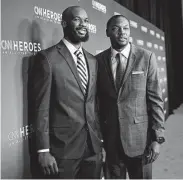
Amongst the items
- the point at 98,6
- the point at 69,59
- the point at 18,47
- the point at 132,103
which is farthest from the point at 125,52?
the point at 98,6

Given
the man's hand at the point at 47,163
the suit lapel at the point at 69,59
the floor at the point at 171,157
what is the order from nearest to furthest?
the man's hand at the point at 47,163, the suit lapel at the point at 69,59, the floor at the point at 171,157

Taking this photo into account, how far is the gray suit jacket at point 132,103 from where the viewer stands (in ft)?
6.02

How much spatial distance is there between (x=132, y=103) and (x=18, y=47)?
78 cm

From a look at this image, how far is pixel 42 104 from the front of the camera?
1536 millimetres

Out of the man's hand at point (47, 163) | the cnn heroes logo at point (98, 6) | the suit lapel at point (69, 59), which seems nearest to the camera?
the man's hand at point (47, 163)

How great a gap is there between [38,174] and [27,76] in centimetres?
59

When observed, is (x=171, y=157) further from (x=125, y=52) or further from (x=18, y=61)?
(x=18, y=61)

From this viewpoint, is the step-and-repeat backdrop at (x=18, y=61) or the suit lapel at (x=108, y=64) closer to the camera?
the step-and-repeat backdrop at (x=18, y=61)

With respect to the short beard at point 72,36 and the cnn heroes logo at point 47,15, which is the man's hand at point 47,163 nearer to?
the short beard at point 72,36

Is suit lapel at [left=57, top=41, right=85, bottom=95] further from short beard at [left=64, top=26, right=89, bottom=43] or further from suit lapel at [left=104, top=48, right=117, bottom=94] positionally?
suit lapel at [left=104, top=48, right=117, bottom=94]

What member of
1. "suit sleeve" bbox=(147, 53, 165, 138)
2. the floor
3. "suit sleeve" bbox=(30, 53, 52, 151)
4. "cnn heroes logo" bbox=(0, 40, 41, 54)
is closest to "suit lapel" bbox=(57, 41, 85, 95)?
"suit sleeve" bbox=(30, 53, 52, 151)

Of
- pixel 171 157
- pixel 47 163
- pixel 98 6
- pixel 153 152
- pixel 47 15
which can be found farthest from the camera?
pixel 171 157

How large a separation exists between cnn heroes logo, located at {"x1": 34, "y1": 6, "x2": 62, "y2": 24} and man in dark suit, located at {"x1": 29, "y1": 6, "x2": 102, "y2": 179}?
273mm

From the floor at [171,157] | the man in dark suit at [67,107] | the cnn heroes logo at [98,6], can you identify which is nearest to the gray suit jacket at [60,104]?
the man in dark suit at [67,107]
